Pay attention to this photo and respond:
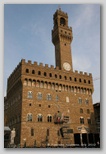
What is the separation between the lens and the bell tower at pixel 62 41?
3666 cm

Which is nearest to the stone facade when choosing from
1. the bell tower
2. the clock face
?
the bell tower

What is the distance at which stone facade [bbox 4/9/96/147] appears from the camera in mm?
29650

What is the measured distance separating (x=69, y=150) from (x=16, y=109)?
16669 mm

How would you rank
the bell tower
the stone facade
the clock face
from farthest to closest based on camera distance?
1. the bell tower
2. the clock face
3. the stone facade

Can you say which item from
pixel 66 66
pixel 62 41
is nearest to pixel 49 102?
pixel 66 66

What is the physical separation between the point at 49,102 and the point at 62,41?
12.2m

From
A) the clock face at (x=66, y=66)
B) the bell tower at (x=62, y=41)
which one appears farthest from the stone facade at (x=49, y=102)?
the clock face at (x=66, y=66)

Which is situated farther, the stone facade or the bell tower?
the bell tower

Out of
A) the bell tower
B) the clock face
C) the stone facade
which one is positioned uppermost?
the bell tower

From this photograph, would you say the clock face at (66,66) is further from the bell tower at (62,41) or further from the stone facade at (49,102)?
the stone facade at (49,102)

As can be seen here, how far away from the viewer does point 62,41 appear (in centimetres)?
3819

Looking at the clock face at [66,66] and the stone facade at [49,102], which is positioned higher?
the clock face at [66,66]

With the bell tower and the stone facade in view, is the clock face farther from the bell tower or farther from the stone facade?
the stone facade

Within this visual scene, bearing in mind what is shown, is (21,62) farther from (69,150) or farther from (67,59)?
(69,150)
